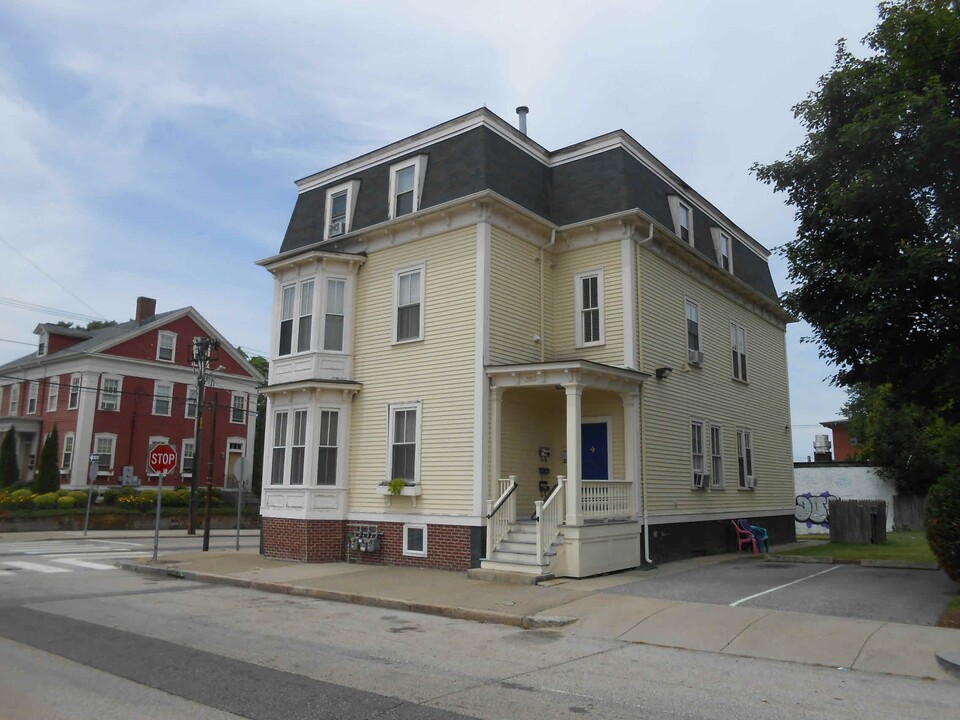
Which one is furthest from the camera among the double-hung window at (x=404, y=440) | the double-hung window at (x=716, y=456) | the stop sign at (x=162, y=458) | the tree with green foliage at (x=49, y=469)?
the tree with green foliage at (x=49, y=469)

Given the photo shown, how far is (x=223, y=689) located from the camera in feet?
22.9

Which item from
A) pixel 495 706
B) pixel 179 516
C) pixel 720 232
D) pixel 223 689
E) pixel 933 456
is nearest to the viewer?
pixel 495 706

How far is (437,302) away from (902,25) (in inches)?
401

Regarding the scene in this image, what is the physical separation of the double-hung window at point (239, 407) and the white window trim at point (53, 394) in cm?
981

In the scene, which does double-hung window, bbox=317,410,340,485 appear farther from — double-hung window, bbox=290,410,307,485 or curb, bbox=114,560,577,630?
curb, bbox=114,560,577,630

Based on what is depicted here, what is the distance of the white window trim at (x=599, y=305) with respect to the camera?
17.6 metres

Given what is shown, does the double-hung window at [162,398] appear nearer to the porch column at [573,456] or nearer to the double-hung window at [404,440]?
the double-hung window at [404,440]

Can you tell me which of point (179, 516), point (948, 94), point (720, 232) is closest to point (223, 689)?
point (948, 94)

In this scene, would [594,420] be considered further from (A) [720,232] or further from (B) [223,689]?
(B) [223,689]

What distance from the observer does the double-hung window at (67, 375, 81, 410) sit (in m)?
42.0

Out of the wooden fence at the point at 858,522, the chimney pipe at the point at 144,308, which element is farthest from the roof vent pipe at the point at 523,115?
the chimney pipe at the point at 144,308

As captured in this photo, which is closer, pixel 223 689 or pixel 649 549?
pixel 223 689

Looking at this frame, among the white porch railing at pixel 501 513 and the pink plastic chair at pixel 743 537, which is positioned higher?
the white porch railing at pixel 501 513

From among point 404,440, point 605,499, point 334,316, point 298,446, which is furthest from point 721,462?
point 298,446
